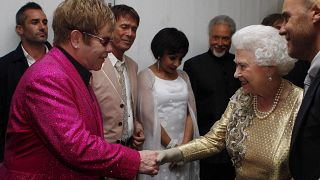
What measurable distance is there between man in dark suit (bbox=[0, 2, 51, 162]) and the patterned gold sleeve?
3.77 ft

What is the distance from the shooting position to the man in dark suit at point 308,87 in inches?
47.7

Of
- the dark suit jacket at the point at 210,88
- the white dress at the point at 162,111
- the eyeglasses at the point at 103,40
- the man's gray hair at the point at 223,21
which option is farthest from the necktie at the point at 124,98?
the man's gray hair at the point at 223,21

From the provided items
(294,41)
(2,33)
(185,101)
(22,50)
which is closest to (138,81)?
(185,101)

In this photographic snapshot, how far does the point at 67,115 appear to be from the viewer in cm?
134

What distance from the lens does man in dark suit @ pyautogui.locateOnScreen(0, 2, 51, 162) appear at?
2.44 meters

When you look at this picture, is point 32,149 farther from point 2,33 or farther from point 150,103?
point 2,33

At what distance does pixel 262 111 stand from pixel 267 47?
0.99 ft

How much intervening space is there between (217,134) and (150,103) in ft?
2.47

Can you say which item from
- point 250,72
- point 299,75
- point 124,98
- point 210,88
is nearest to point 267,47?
point 250,72

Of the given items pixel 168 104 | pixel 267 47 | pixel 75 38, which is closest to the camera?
pixel 75 38

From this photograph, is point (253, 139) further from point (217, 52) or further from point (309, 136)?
point (217, 52)

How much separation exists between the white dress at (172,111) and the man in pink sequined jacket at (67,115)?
3.61ft

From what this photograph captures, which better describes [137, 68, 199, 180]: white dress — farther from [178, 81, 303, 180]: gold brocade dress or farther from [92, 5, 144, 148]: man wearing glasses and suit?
[178, 81, 303, 180]: gold brocade dress

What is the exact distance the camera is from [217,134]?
199 cm
